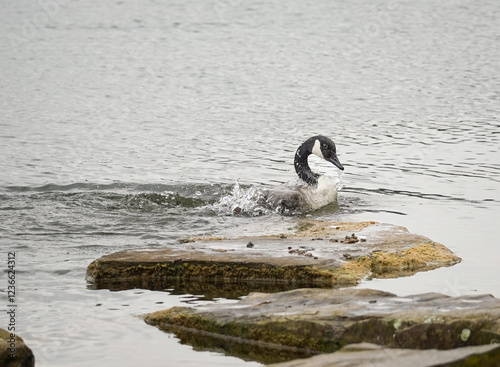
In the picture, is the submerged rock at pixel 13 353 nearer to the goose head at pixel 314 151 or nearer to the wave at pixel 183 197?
the wave at pixel 183 197

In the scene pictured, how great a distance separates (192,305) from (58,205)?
4904mm

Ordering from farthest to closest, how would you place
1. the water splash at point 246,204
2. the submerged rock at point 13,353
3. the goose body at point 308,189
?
the goose body at point 308,189
the water splash at point 246,204
the submerged rock at point 13,353

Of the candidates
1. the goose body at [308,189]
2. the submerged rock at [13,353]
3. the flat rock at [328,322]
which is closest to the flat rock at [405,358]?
the flat rock at [328,322]

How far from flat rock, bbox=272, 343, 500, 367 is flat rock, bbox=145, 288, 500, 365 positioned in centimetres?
68

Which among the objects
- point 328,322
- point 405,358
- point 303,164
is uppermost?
point 303,164

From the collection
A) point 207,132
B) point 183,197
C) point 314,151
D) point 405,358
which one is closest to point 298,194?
point 314,151

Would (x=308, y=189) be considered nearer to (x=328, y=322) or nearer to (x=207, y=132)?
(x=207, y=132)

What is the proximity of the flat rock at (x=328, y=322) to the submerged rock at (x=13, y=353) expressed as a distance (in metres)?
1.25

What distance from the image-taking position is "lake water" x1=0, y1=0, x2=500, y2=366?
8.12m

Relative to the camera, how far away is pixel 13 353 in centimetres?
566

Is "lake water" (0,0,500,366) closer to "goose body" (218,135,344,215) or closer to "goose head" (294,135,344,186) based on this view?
"goose body" (218,135,344,215)

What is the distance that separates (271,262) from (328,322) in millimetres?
2098

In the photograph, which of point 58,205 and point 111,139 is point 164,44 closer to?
point 111,139

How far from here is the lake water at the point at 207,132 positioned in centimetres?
812
